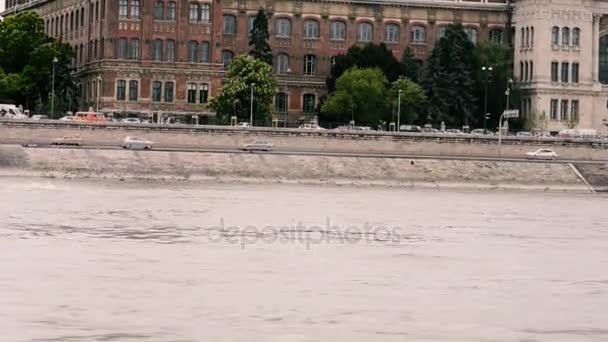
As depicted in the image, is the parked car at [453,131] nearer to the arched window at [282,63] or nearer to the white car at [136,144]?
the arched window at [282,63]

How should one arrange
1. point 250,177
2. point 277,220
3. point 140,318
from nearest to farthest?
point 140,318 → point 277,220 → point 250,177

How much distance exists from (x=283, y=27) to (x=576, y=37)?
30.1 m

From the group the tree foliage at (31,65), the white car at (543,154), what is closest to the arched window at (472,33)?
the tree foliage at (31,65)

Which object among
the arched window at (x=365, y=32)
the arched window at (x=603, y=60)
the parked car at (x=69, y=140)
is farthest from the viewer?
the arched window at (x=603, y=60)

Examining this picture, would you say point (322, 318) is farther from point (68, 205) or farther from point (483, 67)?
point (483, 67)

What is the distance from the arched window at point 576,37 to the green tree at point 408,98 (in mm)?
22653

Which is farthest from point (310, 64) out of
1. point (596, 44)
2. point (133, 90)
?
point (596, 44)

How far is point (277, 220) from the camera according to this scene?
186 feet

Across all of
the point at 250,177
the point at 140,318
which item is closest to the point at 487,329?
the point at 140,318

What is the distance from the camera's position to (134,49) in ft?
446

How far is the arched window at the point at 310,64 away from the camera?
→ 6102 inches

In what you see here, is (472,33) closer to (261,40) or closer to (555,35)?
(555,35)

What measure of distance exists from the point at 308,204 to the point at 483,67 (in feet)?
266

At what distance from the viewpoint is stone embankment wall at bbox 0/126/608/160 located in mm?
105438
